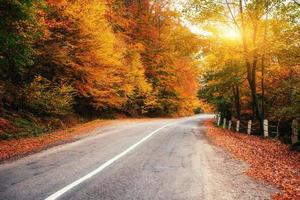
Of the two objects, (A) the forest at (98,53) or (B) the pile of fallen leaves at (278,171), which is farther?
(A) the forest at (98,53)

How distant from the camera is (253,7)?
16562 millimetres

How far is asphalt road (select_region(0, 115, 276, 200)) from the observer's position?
17.9 ft

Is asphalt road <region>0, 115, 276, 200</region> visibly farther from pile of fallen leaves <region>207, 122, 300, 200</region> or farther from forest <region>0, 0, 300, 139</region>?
forest <region>0, 0, 300, 139</region>

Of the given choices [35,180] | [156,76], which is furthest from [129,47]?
[35,180]

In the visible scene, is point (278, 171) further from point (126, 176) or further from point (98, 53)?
point (98, 53)

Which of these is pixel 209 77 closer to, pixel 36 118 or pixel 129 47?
pixel 129 47

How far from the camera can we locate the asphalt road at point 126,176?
214 inches

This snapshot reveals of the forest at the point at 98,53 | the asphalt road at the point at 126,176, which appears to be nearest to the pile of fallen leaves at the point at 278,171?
the asphalt road at the point at 126,176

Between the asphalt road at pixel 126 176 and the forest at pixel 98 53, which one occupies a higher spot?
the forest at pixel 98 53

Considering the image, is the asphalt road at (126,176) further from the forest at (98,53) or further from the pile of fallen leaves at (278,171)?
the forest at (98,53)

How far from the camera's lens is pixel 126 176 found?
664 cm

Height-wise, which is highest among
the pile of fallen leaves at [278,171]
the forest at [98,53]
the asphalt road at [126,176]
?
the forest at [98,53]

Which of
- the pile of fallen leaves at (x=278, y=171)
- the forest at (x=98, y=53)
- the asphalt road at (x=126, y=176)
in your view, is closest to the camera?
the asphalt road at (x=126, y=176)

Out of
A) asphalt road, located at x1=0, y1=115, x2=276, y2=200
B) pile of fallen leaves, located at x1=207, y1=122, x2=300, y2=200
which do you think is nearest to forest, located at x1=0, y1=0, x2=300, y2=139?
pile of fallen leaves, located at x1=207, y1=122, x2=300, y2=200
